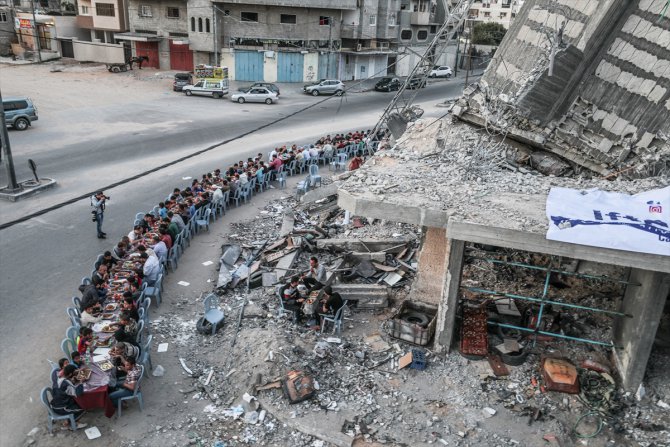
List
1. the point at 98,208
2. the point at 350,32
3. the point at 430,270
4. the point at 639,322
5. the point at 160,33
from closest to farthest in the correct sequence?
1. the point at 639,322
2. the point at 430,270
3. the point at 98,208
4. the point at 160,33
5. the point at 350,32

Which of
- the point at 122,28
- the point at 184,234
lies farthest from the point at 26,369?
the point at 122,28

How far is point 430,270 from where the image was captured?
1243 cm

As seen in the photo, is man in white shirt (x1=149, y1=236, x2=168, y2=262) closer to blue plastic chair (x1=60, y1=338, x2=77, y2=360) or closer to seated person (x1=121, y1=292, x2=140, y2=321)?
seated person (x1=121, y1=292, x2=140, y2=321)

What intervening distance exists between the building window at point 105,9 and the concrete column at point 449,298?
47403mm

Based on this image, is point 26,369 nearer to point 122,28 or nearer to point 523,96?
point 523,96

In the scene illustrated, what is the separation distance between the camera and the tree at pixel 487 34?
61.6 metres

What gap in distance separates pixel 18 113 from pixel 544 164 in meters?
24.7

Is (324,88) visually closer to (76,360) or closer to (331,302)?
(331,302)

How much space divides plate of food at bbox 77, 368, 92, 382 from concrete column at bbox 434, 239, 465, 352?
21.2ft

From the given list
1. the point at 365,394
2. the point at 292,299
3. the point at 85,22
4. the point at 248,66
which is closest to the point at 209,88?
the point at 248,66

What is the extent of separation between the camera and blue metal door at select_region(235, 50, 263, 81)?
4388 cm

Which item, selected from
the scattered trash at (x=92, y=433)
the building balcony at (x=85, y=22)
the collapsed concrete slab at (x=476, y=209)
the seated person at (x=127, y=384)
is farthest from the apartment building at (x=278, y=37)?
the scattered trash at (x=92, y=433)

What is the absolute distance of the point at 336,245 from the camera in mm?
15484

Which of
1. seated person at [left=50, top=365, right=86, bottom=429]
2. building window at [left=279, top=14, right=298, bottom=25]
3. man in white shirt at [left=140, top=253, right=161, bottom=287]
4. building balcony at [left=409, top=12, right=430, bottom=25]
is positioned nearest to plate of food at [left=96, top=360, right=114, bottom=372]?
seated person at [left=50, top=365, right=86, bottom=429]
